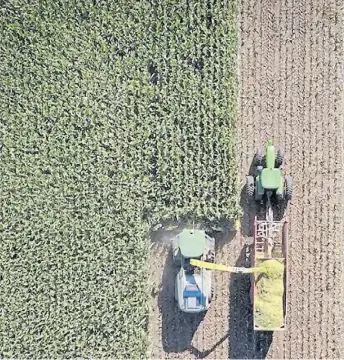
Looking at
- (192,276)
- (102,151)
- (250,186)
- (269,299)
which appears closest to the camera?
(269,299)

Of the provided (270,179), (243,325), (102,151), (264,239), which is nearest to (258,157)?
(270,179)

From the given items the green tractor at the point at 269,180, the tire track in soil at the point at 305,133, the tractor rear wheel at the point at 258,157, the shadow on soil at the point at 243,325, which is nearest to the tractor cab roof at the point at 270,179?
the green tractor at the point at 269,180

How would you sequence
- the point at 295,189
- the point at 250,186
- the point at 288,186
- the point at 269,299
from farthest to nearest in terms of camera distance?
the point at 295,189
the point at 250,186
the point at 288,186
the point at 269,299

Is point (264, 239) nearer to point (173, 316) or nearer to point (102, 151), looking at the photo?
point (173, 316)

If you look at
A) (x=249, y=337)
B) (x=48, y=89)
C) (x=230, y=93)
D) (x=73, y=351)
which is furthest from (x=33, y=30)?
(x=249, y=337)

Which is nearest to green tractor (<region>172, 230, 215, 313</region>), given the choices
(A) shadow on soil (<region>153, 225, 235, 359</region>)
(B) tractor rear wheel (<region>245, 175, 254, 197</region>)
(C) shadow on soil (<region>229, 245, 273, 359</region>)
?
(A) shadow on soil (<region>153, 225, 235, 359</region>)

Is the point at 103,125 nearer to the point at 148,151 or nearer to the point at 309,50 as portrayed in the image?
the point at 148,151

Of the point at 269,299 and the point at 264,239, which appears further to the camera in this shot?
the point at 264,239
